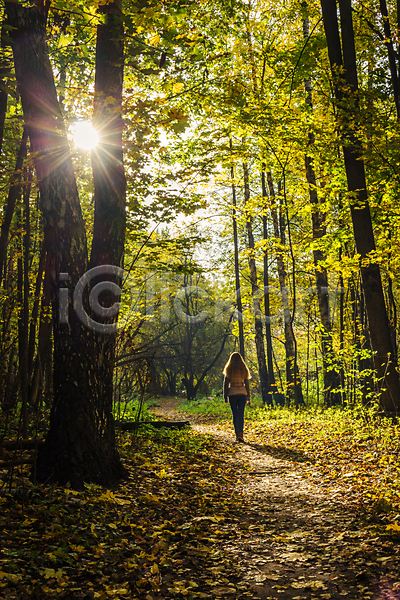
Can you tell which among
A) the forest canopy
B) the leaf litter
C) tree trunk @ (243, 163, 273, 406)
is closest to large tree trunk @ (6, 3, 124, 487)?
the forest canopy

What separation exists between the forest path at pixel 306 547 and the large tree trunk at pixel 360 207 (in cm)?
315

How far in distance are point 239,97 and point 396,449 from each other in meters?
6.79

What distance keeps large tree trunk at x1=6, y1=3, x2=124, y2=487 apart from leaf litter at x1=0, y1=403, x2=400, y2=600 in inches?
18.5

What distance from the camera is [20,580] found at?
2869 mm

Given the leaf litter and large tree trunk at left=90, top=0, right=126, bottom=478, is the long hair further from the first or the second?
large tree trunk at left=90, top=0, right=126, bottom=478

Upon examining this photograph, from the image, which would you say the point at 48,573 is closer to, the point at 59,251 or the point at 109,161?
the point at 59,251

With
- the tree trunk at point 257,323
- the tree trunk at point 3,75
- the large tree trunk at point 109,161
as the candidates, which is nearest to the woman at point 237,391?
the large tree trunk at point 109,161

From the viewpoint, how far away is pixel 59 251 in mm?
5164

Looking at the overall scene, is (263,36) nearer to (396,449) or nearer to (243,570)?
(396,449)

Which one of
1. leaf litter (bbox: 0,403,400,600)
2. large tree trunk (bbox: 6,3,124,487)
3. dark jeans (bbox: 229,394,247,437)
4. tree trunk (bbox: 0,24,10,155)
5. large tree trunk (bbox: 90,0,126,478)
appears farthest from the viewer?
dark jeans (bbox: 229,394,247,437)

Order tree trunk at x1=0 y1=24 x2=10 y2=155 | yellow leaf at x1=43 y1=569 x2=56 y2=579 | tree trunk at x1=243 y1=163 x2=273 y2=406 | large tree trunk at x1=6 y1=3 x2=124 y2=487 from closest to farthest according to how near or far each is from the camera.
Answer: yellow leaf at x1=43 y1=569 x2=56 y2=579, large tree trunk at x1=6 y1=3 x2=124 y2=487, tree trunk at x1=0 y1=24 x2=10 y2=155, tree trunk at x1=243 y1=163 x2=273 y2=406

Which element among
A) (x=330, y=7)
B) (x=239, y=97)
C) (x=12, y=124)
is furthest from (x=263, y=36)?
(x=12, y=124)

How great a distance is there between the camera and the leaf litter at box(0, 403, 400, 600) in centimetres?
311

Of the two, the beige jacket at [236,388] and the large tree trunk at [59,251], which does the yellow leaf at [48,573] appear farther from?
the beige jacket at [236,388]
